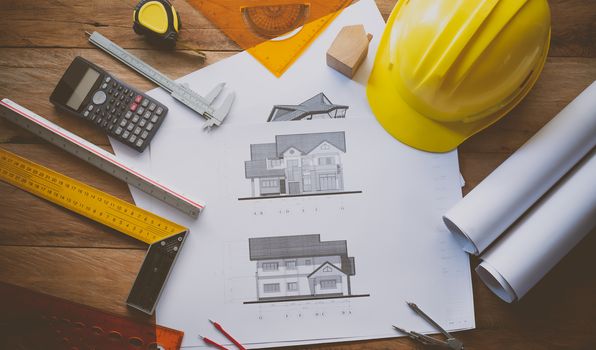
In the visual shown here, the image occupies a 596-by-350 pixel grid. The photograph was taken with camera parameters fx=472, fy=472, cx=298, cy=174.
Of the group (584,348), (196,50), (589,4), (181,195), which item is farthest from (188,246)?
(589,4)

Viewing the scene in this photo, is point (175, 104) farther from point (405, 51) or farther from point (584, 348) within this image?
point (584, 348)

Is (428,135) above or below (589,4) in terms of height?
below

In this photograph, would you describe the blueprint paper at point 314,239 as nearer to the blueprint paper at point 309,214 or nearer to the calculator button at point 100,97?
the blueprint paper at point 309,214

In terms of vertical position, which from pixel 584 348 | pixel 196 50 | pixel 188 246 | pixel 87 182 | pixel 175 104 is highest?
pixel 196 50

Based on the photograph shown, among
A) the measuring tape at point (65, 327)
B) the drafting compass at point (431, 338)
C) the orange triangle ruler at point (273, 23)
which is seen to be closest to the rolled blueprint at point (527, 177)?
the drafting compass at point (431, 338)

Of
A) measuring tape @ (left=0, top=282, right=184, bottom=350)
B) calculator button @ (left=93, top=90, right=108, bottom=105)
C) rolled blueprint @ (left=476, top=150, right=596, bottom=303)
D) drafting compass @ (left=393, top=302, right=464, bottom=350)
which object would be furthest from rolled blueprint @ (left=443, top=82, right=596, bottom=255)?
calculator button @ (left=93, top=90, right=108, bottom=105)

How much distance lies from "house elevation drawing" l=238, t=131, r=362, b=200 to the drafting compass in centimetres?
25

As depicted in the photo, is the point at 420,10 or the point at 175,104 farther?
the point at 175,104

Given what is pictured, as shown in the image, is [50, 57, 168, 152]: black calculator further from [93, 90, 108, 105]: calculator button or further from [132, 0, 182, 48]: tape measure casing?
[132, 0, 182, 48]: tape measure casing

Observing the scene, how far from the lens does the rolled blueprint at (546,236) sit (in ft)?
2.57

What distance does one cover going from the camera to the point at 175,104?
90 cm

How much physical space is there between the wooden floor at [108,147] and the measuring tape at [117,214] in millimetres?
16

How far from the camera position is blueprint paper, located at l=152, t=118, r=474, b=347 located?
863mm

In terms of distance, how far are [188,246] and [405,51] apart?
1.71ft
